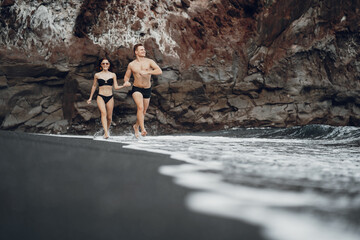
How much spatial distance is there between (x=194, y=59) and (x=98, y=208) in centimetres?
888

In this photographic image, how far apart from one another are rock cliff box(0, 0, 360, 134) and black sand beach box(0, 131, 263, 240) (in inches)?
301

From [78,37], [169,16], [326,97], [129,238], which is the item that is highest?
[169,16]

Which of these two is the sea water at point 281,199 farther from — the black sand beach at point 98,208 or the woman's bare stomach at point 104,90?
the woman's bare stomach at point 104,90

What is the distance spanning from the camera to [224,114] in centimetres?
980

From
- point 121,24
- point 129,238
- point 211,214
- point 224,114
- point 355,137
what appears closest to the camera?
point 129,238

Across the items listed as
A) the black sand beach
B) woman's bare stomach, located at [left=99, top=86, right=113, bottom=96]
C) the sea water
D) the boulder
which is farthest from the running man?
the black sand beach

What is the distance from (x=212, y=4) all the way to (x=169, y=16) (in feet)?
4.86

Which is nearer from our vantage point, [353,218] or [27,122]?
[353,218]

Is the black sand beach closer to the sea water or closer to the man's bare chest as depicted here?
the sea water

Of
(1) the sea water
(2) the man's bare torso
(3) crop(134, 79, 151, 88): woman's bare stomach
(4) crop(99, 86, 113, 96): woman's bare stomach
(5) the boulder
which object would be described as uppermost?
(2) the man's bare torso

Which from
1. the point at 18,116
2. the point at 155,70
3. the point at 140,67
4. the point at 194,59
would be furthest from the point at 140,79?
the point at 18,116

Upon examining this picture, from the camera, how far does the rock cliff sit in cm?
874

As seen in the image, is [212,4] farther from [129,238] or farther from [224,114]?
[129,238]

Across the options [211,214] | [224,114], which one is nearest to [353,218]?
[211,214]
